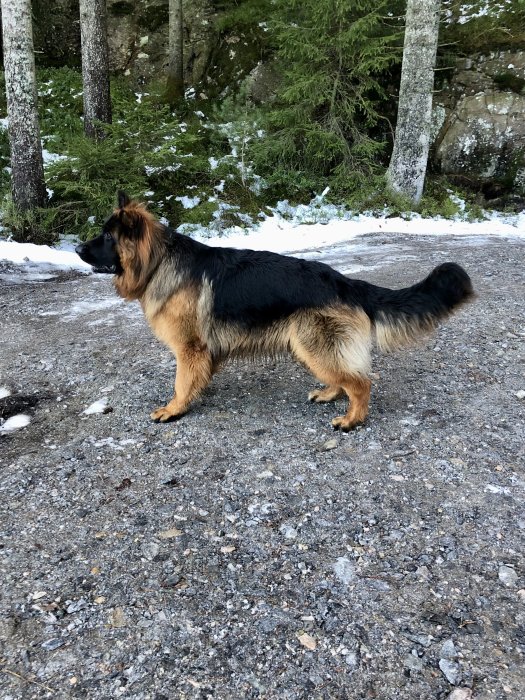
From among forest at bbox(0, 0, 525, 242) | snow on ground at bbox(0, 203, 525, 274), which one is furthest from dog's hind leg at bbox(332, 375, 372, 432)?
forest at bbox(0, 0, 525, 242)

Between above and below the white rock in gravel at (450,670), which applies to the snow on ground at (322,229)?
above

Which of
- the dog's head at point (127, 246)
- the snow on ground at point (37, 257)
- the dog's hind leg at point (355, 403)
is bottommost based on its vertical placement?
the dog's hind leg at point (355, 403)

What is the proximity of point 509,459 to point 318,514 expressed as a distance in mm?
1508

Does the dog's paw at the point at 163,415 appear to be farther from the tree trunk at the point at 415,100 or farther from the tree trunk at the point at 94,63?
the tree trunk at the point at 415,100

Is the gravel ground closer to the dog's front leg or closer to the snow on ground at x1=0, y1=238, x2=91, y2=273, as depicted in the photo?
the dog's front leg

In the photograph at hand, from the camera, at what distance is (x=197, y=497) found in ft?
10.9

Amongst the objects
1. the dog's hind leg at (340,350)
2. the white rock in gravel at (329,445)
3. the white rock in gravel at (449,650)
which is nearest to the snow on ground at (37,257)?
the dog's hind leg at (340,350)

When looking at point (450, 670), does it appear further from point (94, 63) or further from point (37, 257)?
point (94, 63)

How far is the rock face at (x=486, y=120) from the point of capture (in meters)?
12.8

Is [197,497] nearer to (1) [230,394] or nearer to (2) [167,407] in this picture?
(2) [167,407]

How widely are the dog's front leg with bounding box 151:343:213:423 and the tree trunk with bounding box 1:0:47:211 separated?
6982 mm

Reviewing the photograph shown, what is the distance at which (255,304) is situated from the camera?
13.4 feet

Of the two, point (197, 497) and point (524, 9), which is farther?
point (524, 9)

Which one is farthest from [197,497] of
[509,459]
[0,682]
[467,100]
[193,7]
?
[193,7]
